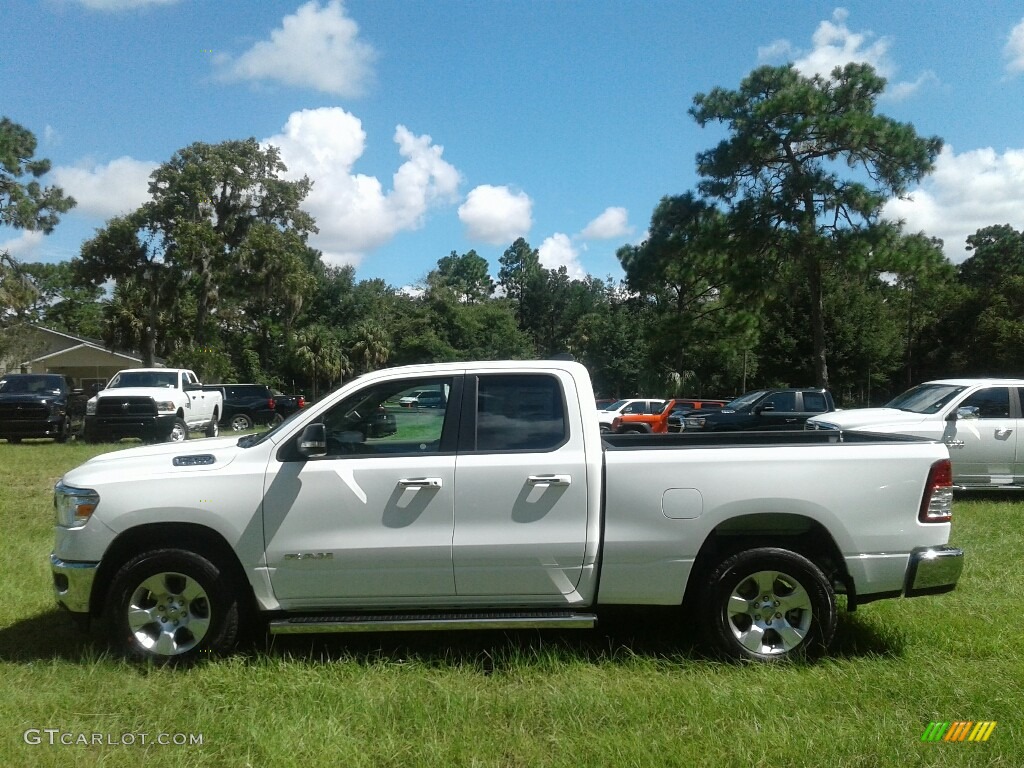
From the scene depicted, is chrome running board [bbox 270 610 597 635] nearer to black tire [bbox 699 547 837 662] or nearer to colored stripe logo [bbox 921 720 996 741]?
black tire [bbox 699 547 837 662]

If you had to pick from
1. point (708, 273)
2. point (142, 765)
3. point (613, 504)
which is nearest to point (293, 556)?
point (142, 765)

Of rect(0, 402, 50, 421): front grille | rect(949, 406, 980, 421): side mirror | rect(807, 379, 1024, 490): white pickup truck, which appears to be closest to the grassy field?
rect(807, 379, 1024, 490): white pickup truck

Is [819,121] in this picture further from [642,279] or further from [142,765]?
[142,765]

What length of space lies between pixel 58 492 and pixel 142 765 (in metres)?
1.96

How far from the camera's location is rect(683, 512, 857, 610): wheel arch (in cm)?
500

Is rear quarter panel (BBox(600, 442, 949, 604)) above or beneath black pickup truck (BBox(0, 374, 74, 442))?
beneath

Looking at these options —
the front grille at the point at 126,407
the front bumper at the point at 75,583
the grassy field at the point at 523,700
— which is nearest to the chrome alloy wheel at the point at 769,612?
the grassy field at the point at 523,700

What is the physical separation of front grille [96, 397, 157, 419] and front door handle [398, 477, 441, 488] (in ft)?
56.5

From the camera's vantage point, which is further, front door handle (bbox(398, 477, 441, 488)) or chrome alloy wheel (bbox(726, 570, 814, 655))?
chrome alloy wheel (bbox(726, 570, 814, 655))

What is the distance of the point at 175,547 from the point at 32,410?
18780mm

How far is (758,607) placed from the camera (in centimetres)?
501

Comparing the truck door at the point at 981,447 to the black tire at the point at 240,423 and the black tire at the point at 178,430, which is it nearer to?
the black tire at the point at 178,430

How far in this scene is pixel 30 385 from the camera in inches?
883

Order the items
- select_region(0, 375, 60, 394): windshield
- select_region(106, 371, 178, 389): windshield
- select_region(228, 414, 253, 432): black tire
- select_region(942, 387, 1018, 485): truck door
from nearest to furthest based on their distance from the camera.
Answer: select_region(942, 387, 1018, 485): truck door → select_region(106, 371, 178, 389): windshield → select_region(0, 375, 60, 394): windshield → select_region(228, 414, 253, 432): black tire
